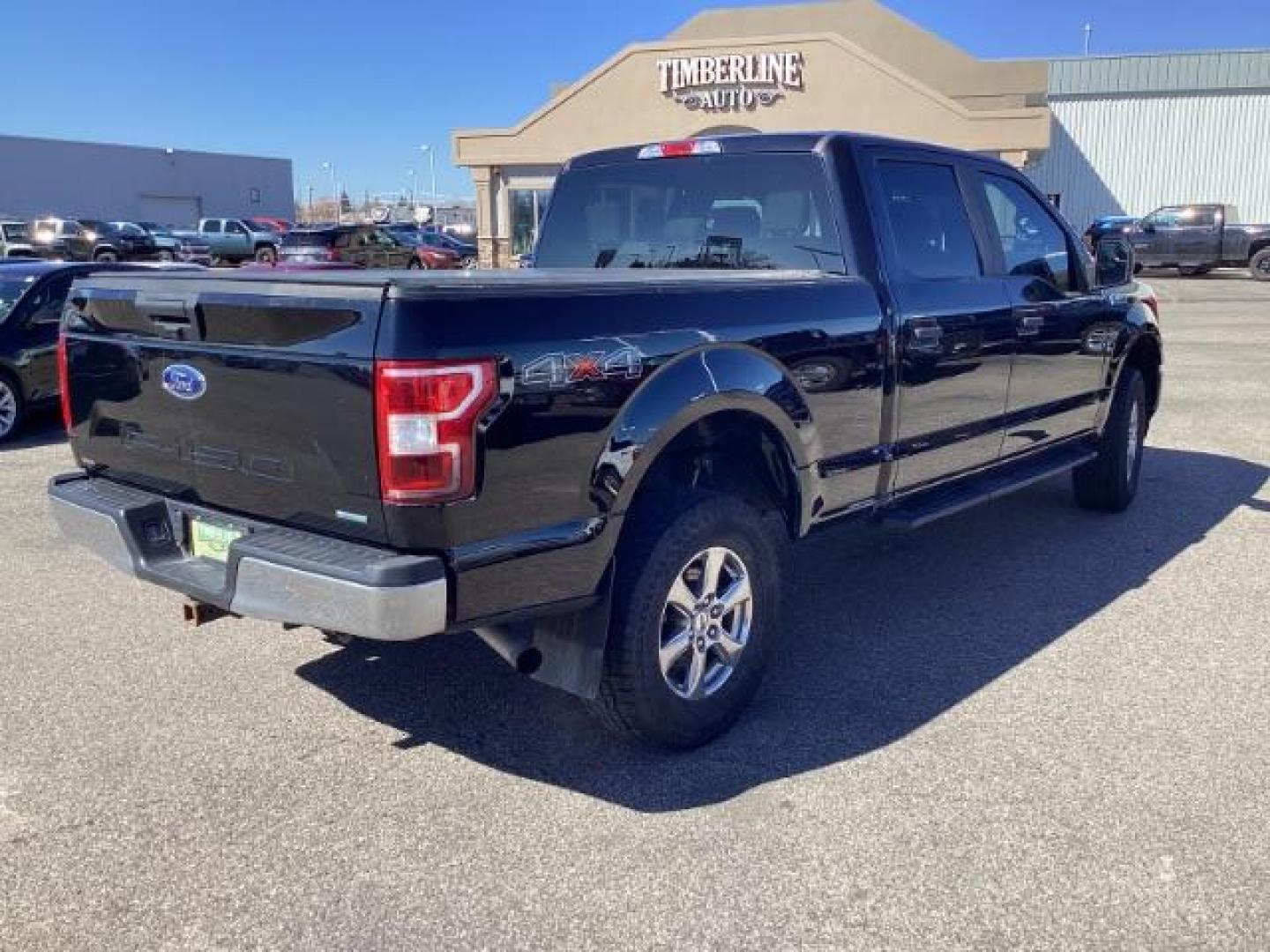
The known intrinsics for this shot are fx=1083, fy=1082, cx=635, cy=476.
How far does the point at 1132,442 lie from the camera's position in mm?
6574

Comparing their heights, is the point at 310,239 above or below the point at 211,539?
above

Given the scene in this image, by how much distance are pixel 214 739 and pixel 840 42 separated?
26346mm

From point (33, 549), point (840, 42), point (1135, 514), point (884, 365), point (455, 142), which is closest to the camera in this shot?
point (884, 365)

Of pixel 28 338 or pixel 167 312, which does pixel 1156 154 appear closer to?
pixel 28 338

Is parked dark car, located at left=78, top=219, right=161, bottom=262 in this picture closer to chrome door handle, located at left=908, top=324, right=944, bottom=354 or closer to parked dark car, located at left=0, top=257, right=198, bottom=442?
parked dark car, located at left=0, top=257, right=198, bottom=442

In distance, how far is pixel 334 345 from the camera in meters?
2.79

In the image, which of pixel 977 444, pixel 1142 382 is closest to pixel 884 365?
pixel 977 444

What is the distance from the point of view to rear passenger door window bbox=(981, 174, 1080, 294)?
5109 mm

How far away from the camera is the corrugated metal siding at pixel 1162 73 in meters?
37.6

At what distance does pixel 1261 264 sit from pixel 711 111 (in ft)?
49.5

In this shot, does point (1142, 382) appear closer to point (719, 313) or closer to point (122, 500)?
point (719, 313)

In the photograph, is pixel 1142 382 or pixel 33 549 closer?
pixel 33 549

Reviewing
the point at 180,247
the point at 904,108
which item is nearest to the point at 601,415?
the point at 904,108

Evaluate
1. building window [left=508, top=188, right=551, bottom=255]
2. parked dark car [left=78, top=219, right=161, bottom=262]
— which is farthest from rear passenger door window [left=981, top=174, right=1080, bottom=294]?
parked dark car [left=78, top=219, right=161, bottom=262]
